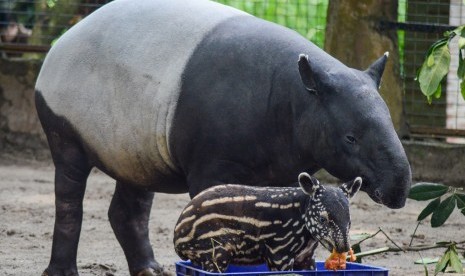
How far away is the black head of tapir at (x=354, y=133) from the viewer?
4805 millimetres

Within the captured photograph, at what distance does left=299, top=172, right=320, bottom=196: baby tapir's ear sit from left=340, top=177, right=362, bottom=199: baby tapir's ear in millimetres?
139

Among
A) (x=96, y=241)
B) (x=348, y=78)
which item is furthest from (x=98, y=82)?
(x=96, y=241)

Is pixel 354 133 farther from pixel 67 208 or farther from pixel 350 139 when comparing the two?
pixel 67 208

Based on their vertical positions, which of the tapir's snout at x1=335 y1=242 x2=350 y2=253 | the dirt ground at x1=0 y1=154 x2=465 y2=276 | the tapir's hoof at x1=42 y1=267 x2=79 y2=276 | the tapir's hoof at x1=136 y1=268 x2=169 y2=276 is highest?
the tapir's snout at x1=335 y1=242 x2=350 y2=253

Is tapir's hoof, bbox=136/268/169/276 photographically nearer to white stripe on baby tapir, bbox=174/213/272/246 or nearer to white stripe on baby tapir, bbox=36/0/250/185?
white stripe on baby tapir, bbox=36/0/250/185

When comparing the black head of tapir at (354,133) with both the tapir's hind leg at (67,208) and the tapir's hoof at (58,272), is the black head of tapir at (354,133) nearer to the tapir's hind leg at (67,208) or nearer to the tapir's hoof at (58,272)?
the tapir's hind leg at (67,208)

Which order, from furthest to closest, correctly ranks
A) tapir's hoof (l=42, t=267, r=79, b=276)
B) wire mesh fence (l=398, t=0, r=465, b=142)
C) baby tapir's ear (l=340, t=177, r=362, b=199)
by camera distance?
wire mesh fence (l=398, t=0, r=465, b=142)
tapir's hoof (l=42, t=267, r=79, b=276)
baby tapir's ear (l=340, t=177, r=362, b=199)

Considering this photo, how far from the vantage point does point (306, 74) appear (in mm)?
5051

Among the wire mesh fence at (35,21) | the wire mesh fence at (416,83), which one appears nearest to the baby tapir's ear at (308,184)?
the wire mesh fence at (416,83)

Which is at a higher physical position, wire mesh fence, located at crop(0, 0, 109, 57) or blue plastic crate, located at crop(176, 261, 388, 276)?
blue plastic crate, located at crop(176, 261, 388, 276)

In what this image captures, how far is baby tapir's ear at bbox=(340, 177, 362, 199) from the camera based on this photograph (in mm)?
4621

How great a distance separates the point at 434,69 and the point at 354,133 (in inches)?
19.8

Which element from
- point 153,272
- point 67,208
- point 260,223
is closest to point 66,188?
point 67,208

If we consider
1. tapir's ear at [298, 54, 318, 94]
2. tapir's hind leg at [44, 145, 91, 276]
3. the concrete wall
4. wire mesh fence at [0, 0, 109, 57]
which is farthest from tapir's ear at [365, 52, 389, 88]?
the concrete wall
